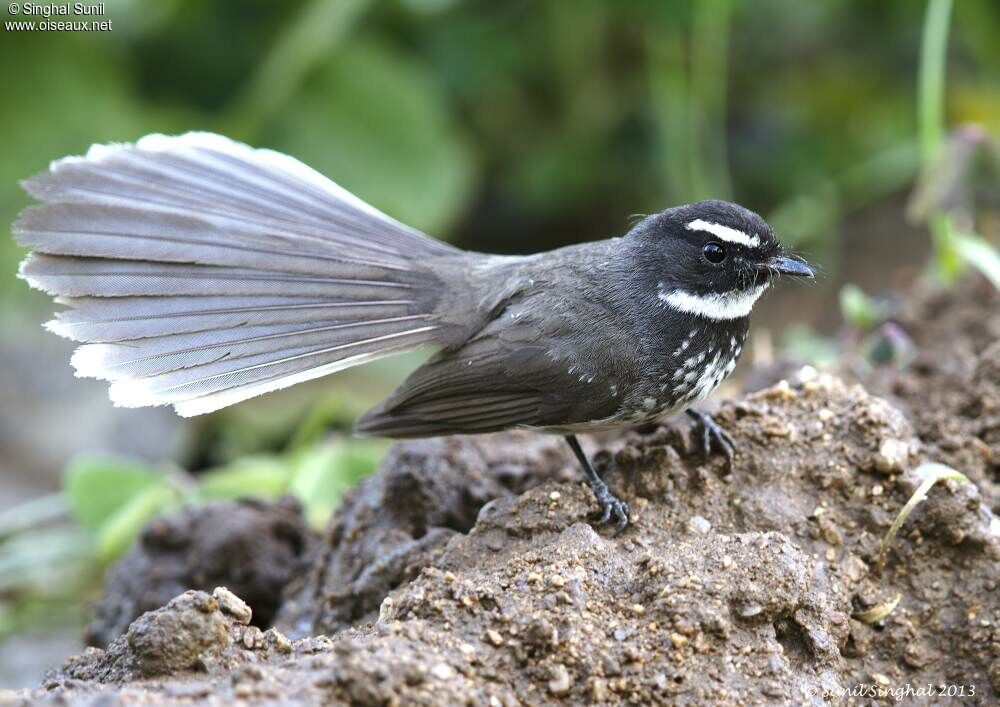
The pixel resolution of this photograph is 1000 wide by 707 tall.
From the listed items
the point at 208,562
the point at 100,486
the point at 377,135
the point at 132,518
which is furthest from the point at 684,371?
the point at 377,135

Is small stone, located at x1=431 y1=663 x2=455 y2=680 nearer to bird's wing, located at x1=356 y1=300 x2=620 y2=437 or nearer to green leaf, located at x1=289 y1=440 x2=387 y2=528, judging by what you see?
bird's wing, located at x1=356 y1=300 x2=620 y2=437

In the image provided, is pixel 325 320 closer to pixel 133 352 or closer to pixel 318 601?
pixel 133 352

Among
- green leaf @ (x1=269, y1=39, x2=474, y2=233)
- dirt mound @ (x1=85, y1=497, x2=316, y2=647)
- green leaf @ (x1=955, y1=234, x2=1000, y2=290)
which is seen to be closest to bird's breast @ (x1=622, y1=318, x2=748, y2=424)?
green leaf @ (x1=955, y1=234, x2=1000, y2=290)

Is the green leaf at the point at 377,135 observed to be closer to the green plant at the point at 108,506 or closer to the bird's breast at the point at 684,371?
the green plant at the point at 108,506

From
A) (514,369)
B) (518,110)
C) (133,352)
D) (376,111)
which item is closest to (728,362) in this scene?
(514,369)

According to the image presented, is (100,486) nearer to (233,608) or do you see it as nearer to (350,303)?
(350,303)

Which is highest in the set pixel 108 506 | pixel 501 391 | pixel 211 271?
pixel 211 271

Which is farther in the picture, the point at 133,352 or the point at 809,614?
the point at 133,352
